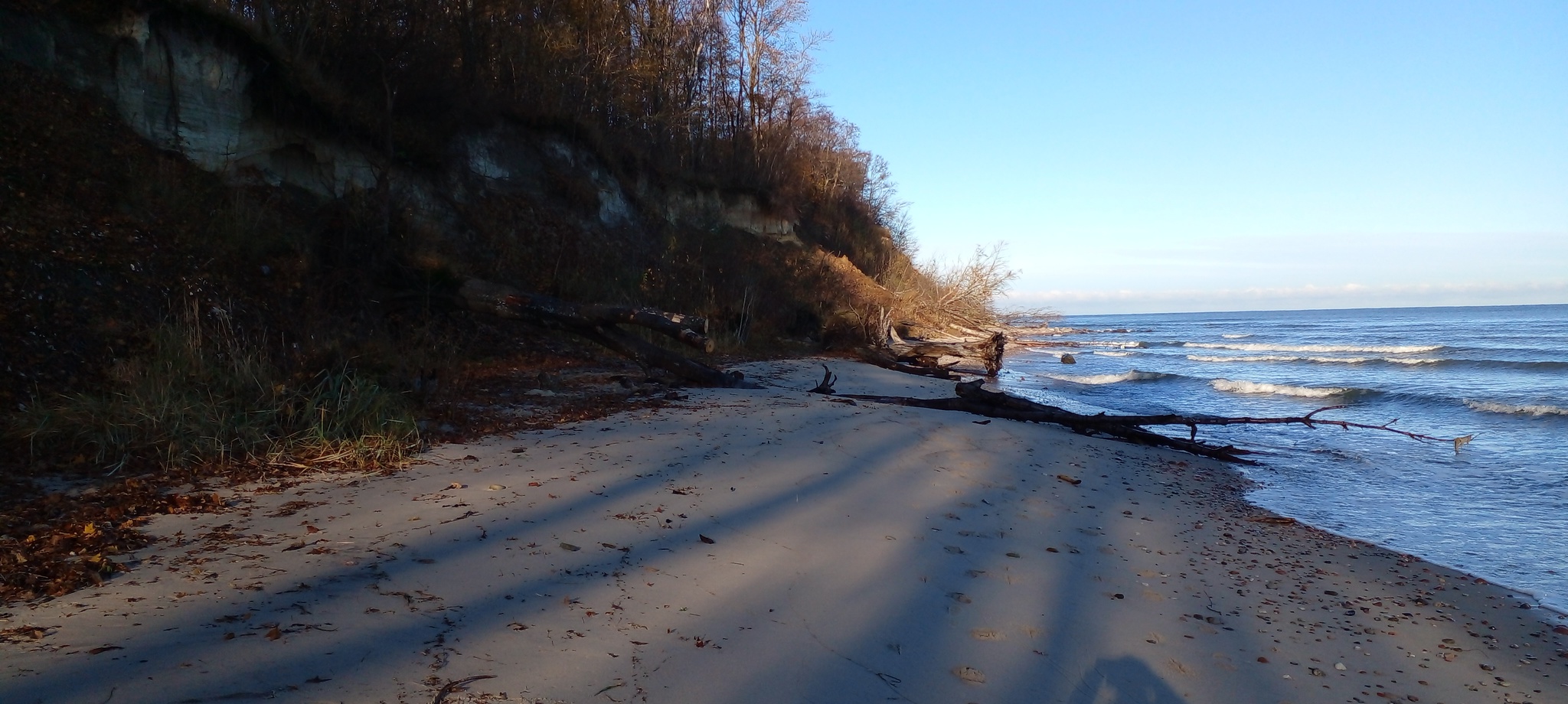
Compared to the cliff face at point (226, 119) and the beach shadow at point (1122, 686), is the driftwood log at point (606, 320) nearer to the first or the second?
the cliff face at point (226, 119)

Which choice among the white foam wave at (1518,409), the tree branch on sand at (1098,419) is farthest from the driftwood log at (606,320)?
the white foam wave at (1518,409)

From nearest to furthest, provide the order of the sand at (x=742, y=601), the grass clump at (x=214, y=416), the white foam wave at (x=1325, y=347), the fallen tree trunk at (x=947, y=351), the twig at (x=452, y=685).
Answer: the twig at (x=452, y=685) → the sand at (x=742, y=601) → the grass clump at (x=214, y=416) → the fallen tree trunk at (x=947, y=351) → the white foam wave at (x=1325, y=347)

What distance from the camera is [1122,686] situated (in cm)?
318

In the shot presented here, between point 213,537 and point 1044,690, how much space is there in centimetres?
372

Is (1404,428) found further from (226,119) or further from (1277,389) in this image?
(226,119)

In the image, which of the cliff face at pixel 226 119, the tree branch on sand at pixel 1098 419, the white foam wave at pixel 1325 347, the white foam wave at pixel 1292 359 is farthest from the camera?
the white foam wave at pixel 1325 347

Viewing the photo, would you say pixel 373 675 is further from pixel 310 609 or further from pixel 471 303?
pixel 471 303

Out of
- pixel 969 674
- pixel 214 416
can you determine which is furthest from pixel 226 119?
pixel 969 674

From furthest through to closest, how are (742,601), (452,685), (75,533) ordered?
(75,533) < (742,601) < (452,685)

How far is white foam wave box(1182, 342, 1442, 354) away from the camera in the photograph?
98.4ft

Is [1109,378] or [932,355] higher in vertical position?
[932,355]

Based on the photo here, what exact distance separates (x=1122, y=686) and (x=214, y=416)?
220 inches

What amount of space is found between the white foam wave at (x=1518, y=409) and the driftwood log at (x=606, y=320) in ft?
43.4

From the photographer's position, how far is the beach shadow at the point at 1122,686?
3078 mm
